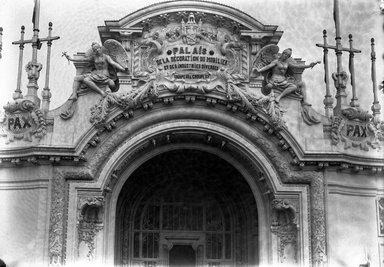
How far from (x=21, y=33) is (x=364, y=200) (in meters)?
9.17

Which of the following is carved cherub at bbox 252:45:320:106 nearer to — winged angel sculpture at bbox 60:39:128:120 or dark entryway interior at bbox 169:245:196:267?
winged angel sculpture at bbox 60:39:128:120

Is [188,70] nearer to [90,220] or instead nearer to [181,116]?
[181,116]

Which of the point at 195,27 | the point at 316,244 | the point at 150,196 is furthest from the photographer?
the point at 150,196

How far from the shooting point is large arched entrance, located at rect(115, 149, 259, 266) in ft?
54.9

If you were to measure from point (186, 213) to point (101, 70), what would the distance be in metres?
4.32

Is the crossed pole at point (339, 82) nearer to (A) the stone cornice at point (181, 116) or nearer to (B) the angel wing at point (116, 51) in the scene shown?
(A) the stone cornice at point (181, 116)

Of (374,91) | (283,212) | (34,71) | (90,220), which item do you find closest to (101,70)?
(34,71)

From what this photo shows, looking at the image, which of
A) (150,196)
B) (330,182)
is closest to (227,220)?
(150,196)

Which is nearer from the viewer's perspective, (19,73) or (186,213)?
(19,73)

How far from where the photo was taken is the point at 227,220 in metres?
17.2

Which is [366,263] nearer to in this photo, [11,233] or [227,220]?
[227,220]

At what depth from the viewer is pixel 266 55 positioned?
52.1 feet

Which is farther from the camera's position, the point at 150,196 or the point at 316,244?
the point at 150,196

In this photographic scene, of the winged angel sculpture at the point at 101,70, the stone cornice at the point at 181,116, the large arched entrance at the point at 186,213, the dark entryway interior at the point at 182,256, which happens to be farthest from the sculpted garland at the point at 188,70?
the dark entryway interior at the point at 182,256
